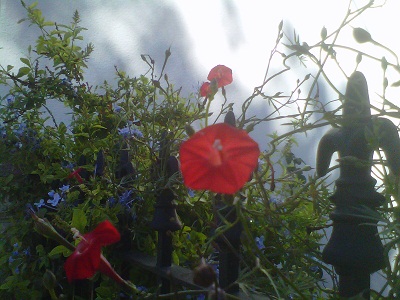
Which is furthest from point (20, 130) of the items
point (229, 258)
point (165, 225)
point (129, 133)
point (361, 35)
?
point (361, 35)

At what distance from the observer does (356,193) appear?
0.59m

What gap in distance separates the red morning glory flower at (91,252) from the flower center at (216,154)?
0.12 meters

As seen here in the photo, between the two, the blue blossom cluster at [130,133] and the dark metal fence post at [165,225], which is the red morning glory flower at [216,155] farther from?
the blue blossom cluster at [130,133]

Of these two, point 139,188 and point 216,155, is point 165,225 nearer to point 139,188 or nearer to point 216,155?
point 139,188

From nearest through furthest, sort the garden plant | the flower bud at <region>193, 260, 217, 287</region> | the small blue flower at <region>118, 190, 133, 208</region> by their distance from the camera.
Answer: the flower bud at <region>193, 260, 217, 287</region>, the garden plant, the small blue flower at <region>118, 190, 133, 208</region>

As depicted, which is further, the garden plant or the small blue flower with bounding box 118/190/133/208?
the small blue flower with bounding box 118/190/133/208

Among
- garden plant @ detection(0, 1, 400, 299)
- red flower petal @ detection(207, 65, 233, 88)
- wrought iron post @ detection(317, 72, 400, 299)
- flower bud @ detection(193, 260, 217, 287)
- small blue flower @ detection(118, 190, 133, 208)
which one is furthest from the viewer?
small blue flower @ detection(118, 190, 133, 208)

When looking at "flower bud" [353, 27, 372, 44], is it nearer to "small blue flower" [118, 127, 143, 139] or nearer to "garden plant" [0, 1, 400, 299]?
"garden plant" [0, 1, 400, 299]

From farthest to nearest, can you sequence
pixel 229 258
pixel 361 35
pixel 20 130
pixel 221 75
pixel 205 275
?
pixel 20 130, pixel 221 75, pixel 229 258, pixel 361 35, pixel 205 275

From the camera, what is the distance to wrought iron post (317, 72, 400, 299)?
1.82ft

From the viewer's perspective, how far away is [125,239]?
3.78 ft

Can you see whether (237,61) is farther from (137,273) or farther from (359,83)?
(359,83)

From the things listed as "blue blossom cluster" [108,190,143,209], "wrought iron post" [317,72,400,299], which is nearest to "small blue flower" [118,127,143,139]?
"blue blossom cluster" [108,190,143,209]

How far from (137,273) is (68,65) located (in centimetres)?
70
